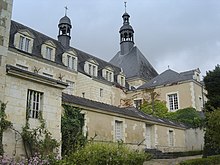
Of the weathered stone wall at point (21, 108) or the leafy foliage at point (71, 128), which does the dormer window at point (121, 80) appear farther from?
the weathered stone wall at point (21, 108)


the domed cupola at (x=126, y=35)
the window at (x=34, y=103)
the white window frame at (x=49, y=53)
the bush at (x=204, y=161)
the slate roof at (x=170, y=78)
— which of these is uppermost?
the domed cupola at (x=126, y=35)

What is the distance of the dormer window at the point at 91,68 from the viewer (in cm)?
2561

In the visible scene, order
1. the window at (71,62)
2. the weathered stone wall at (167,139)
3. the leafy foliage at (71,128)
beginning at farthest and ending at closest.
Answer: the window at (71,62)
the weathered stone wall at (167,139)
the leafy foliage at (71,128)

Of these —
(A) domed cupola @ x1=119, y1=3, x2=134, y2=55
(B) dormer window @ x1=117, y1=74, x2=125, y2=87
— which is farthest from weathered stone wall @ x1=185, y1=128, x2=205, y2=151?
(A) domed cupola @ x1=119, y1=3, x2=134, y2=55

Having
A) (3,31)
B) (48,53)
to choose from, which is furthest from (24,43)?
(3,31)

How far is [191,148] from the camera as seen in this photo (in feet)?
67.9

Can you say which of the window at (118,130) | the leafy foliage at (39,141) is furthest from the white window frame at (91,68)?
the leafy foliage at (39,141)

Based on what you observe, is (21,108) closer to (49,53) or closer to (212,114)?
(212,114)

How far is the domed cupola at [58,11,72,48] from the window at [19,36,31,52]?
32.3 ft

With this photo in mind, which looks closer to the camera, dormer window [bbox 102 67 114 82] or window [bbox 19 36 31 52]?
window [bbox 19 36 31 52]

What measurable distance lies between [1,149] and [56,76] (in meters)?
14.1

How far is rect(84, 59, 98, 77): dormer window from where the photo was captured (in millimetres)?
25609

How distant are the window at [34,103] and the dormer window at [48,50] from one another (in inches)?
482

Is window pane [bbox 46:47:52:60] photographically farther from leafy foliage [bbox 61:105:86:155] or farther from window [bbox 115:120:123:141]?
leafy foliage [bbox 61:105:86:155]
